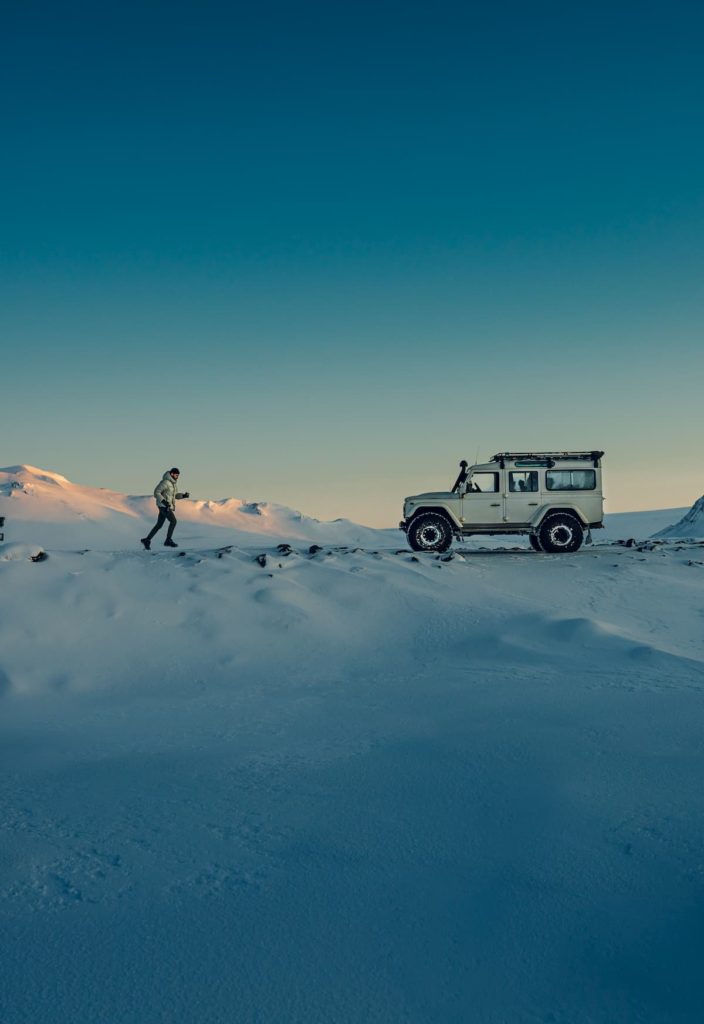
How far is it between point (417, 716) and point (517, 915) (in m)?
3.42

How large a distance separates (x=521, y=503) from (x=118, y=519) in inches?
1327

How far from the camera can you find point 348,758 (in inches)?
245

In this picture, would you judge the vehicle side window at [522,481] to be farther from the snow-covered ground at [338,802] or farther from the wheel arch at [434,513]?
the snow-covered ground at [338,802]

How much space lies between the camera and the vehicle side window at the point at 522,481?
18.0 metres

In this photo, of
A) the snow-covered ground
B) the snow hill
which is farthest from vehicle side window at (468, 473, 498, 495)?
the snow hill

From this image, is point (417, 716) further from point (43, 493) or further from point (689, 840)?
point (43, 493)

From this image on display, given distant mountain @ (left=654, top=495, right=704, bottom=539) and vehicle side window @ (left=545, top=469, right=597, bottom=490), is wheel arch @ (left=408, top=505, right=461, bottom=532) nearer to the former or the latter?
vehicle side window @ (left=545, top=469, right=597, bottom=490)

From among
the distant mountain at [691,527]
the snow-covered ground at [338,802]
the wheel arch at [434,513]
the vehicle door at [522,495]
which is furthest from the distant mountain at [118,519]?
the snow-covered ground at [338,802]

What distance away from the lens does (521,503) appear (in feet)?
59.2

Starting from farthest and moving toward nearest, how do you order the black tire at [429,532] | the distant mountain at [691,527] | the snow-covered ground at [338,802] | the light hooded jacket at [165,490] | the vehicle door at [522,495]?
the distant mountain at [691,527], the vehicle door at [522,495], the black tire at [429,532], the light hooded jacket at [165,490], the snow-covered ground at [338,802]

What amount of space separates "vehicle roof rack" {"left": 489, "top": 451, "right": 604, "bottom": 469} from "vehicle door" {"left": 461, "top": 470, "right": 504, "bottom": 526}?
333 millimetres

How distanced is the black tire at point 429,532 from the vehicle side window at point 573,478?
2.53m

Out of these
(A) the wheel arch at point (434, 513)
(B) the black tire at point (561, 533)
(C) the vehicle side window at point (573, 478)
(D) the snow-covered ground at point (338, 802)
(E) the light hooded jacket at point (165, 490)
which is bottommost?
(D) the snow-covered ground at point (338, 802)

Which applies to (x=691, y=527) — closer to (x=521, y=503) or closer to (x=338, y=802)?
(x=521, y=503)
